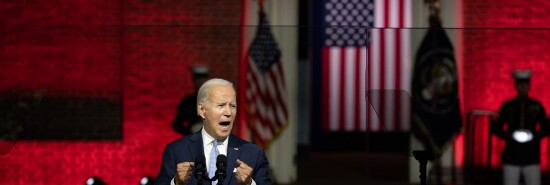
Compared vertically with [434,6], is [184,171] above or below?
below

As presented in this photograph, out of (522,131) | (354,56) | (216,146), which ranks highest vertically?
(354,56)

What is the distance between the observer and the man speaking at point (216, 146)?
144 inches

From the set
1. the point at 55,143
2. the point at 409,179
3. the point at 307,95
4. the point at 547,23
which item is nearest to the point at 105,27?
the point at 55,143

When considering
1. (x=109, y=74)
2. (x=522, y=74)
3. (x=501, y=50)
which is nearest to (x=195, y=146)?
(x=109, y=74)

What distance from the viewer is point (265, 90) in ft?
21.2

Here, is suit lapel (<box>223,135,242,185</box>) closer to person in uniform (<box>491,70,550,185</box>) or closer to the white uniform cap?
person in uniform (<box>491,70,550,185</box>)

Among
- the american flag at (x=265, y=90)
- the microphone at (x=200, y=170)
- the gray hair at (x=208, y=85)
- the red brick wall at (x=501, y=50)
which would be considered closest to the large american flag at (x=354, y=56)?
the red brick wall at (x=501, y=50)

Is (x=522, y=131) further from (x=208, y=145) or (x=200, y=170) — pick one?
(x=200, y=170)

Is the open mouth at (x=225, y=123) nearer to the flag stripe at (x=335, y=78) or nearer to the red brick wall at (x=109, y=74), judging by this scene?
the red brick wall at (x=109, y=74)

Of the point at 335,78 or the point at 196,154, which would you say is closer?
the point at 196,154

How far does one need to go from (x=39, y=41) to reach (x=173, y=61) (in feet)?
3.23

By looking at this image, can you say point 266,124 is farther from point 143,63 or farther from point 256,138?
point 143,63

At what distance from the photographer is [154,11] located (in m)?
7.73

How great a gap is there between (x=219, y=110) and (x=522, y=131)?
325 cm
